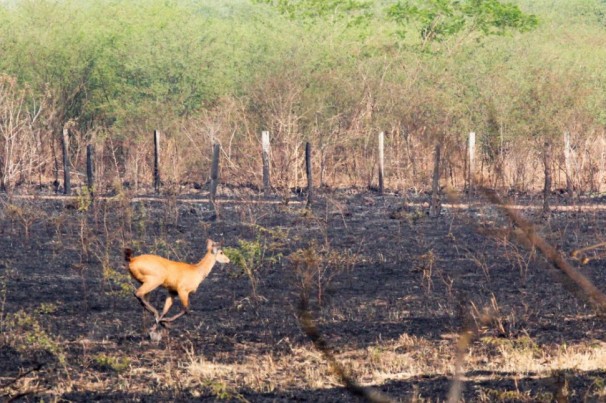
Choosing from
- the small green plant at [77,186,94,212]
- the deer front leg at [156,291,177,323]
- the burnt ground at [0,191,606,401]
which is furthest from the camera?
the small green plant at [77,186,94,212]

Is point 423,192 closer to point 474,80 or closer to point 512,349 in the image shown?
point 474,80

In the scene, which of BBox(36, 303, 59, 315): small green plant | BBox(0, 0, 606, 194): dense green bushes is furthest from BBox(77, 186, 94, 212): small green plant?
BBox(36, 303, 59, 315): small green plant

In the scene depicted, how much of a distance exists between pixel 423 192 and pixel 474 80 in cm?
858

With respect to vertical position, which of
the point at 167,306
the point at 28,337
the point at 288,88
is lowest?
the point at 28,337

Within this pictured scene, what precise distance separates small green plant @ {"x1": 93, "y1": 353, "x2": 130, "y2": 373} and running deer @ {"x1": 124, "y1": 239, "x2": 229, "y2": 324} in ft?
1.70

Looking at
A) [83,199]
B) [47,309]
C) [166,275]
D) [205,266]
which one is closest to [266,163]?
[83,199]

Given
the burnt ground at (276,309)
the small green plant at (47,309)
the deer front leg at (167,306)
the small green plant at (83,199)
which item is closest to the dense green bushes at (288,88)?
the small green plant at (83,199)

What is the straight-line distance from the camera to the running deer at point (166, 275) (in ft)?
26.4

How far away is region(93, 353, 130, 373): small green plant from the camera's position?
7441mm

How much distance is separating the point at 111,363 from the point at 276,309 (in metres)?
2.70

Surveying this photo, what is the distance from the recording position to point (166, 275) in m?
8.21

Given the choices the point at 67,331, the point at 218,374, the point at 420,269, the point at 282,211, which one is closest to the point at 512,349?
the point at 218,374

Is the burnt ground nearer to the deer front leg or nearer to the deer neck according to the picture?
the deer front leg

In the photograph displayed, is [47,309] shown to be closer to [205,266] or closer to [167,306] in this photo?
[167,306]
